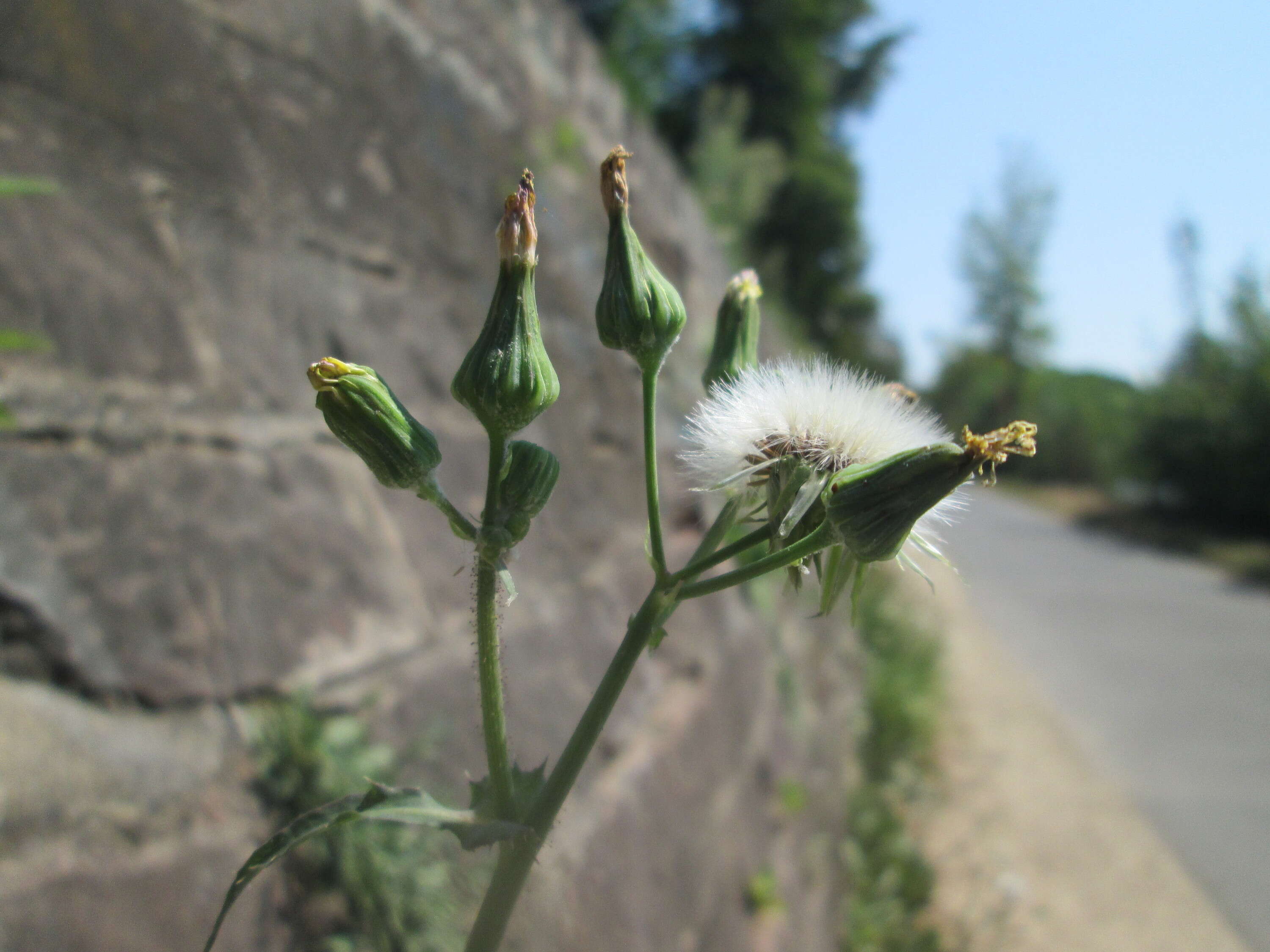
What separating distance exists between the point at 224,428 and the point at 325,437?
1.06 ft

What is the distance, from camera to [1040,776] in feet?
24.7

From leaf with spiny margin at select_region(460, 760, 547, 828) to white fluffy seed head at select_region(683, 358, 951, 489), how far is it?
0.38m

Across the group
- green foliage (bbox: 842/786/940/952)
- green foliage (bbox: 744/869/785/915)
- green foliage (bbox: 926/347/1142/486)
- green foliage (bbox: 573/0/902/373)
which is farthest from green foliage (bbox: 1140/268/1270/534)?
green foliage (bbox: 744/869/785/915)

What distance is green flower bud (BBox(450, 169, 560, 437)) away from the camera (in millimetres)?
867

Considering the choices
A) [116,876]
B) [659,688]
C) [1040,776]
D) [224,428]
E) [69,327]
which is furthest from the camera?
[1040,776]

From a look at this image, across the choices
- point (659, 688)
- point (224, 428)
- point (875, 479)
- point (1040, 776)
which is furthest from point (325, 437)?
point (1040, 776)

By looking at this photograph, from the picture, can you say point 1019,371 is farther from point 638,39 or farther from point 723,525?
point 723,525

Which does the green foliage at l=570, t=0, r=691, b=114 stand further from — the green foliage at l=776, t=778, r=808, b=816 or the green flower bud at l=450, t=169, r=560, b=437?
the green flower bud at l=450, t=169, r=560, b=437

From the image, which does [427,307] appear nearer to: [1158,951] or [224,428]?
[224,428]

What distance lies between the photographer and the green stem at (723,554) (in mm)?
819

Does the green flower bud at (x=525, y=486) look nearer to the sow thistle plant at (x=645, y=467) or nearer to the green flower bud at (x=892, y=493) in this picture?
the sow thistle plant at (x=645, y=467)

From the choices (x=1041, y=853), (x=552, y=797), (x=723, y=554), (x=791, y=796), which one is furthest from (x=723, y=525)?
(x=1041, y=853)

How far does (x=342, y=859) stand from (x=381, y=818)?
1.31 meters

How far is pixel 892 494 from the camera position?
807 millimetres
